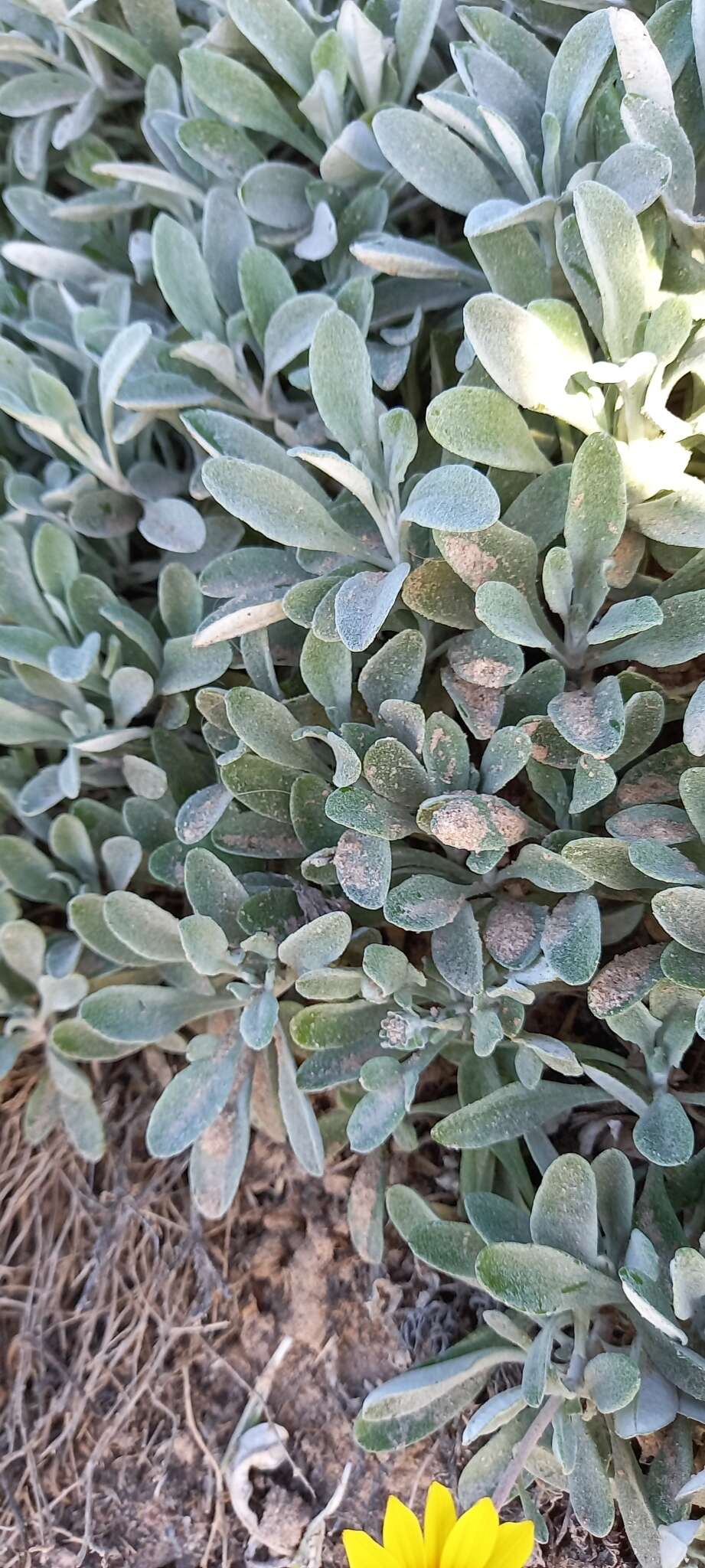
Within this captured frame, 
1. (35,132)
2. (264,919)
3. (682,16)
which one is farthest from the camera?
(35,132)

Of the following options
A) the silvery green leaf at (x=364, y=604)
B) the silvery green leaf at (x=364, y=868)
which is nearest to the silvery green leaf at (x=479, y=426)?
the silvery green leaf at (x=364, y=604)

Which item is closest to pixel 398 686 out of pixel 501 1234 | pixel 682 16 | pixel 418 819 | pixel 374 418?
pixel 418 819

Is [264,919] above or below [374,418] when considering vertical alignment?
below

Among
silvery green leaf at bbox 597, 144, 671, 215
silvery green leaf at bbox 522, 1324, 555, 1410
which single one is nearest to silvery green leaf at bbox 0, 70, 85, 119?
silvery green leaf at bbox 597, 144, 671, 215

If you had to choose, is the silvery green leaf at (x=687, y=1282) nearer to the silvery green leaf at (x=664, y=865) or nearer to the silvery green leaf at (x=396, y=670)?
the silvery green leaf at (x=664, y=865)

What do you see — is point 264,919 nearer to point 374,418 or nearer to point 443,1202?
point 443,1202

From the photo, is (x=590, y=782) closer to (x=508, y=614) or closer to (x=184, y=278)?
(x=508, y=614)
